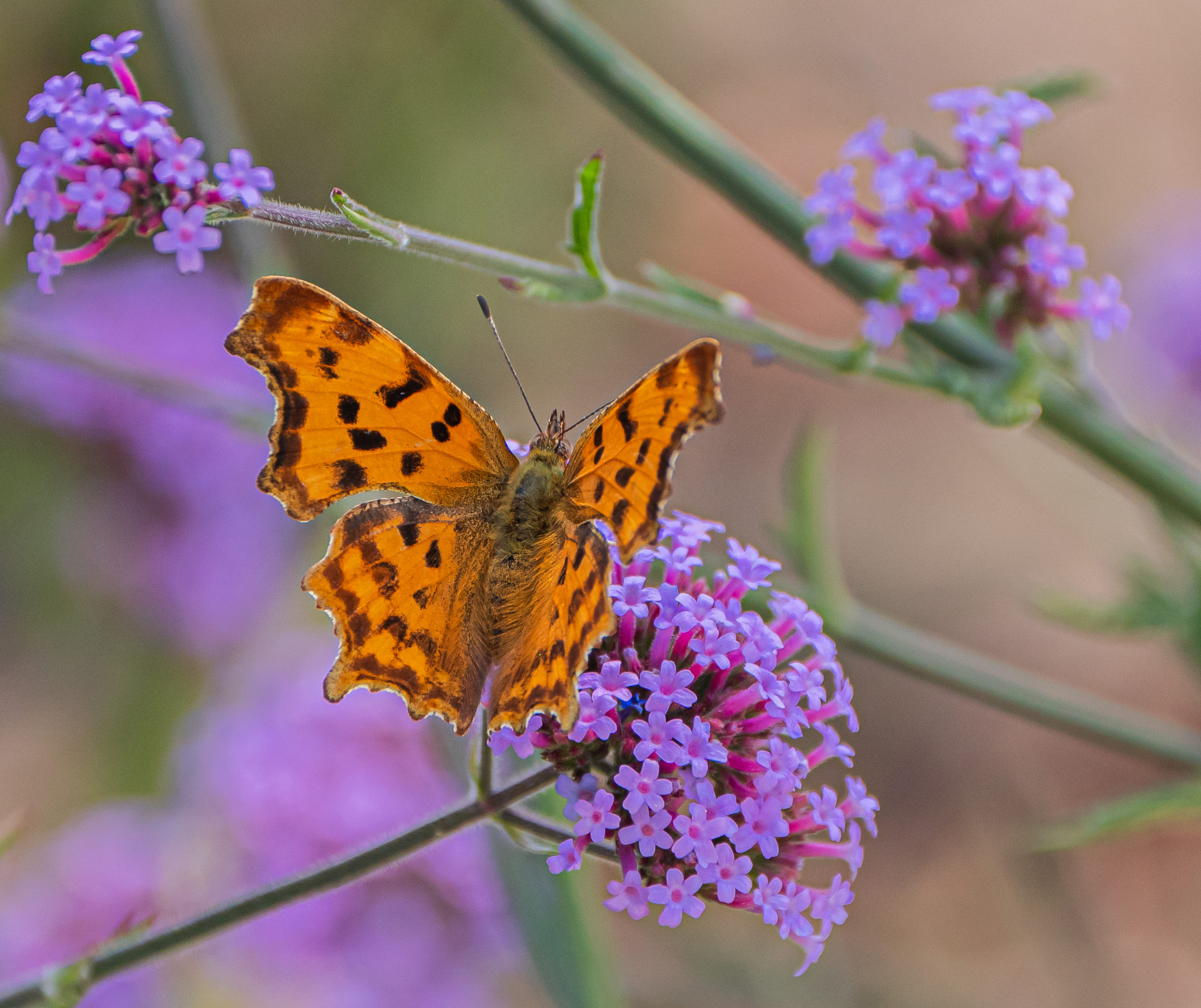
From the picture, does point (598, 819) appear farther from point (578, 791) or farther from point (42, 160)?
point (42, 160)

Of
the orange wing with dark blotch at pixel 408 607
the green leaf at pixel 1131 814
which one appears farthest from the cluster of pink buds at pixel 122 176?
the green leaf at pixel 1131 814

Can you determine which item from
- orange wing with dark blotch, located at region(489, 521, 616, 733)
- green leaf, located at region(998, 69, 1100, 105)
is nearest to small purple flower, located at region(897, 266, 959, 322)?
green leaf, located at region(998, 69, 1100, 105)

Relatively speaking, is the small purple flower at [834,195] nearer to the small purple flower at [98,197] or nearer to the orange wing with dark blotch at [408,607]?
the orange wing with dark blotch at [408,607]

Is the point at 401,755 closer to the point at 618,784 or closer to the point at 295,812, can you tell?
the point at 295,812

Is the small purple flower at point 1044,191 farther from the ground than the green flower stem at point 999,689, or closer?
farther from the ground

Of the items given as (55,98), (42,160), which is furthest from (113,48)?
(42,160)

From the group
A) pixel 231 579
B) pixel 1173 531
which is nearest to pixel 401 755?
pixel 231 579
